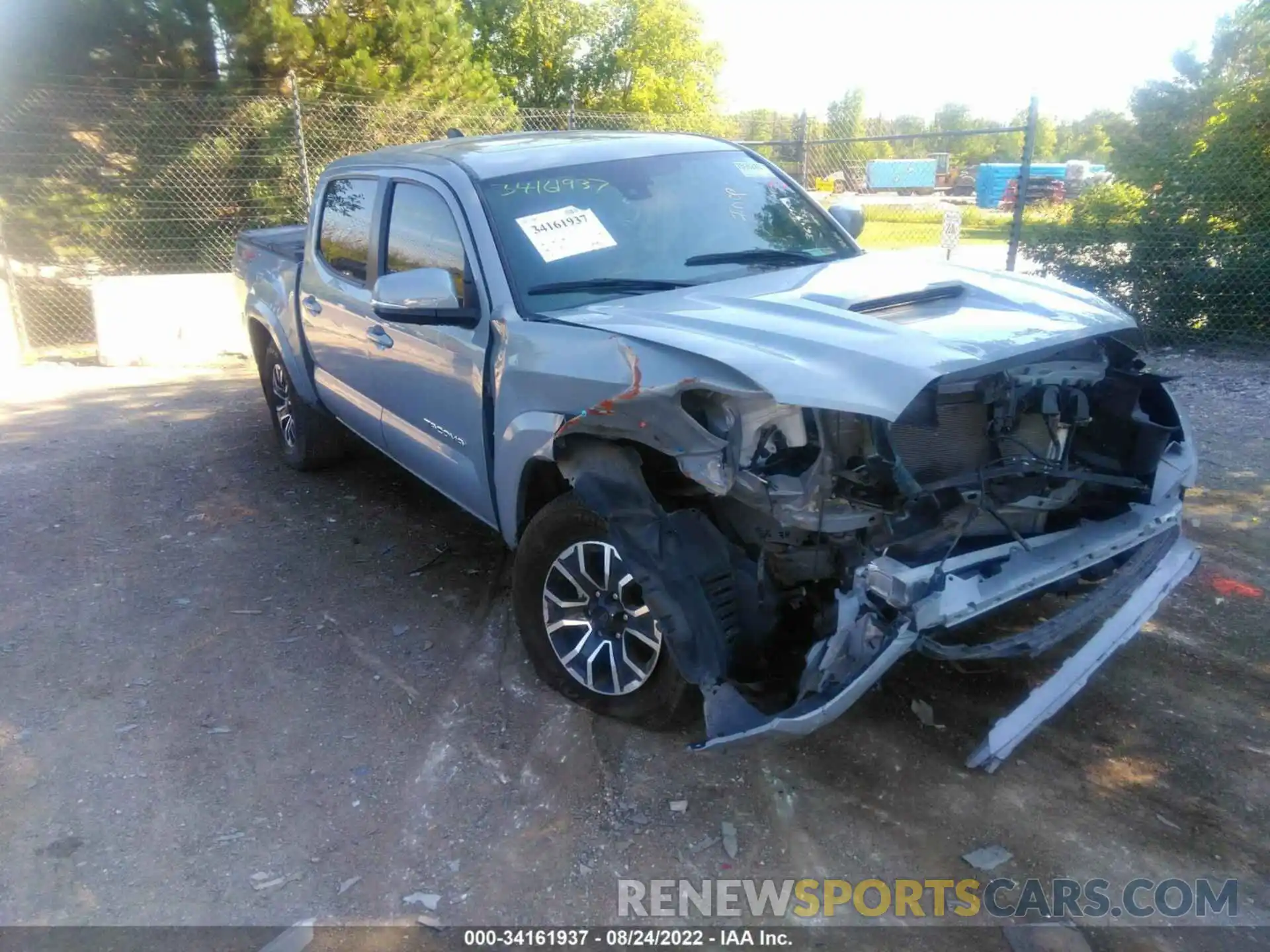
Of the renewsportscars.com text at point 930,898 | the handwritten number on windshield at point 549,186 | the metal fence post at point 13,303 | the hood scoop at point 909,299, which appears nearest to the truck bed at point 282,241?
the handwritten number on windshield at point 549,186

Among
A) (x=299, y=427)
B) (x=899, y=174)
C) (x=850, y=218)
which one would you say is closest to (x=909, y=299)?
(x=850, y=218)

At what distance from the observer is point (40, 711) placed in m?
3.82

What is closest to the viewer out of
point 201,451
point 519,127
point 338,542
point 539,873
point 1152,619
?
point 539,873

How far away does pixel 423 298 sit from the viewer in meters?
3.59

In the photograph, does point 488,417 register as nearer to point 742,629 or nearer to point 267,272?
point 742,629

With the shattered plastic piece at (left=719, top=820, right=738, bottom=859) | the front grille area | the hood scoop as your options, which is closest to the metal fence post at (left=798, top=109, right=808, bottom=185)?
the hood scoop

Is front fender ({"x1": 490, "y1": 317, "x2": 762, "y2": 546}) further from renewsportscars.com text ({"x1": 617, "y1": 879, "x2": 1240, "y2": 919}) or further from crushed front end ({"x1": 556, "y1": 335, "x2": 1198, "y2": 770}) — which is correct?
renewsportscars.com text ({"x1": 617, "y1": 879, "x2": 1240, "y2": 919})

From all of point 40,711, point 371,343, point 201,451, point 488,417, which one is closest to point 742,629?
point 488,417

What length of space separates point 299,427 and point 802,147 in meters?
7.54

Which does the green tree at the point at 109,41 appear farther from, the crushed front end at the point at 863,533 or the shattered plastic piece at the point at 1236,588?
the shattered plastic piece at the point at 1236,588

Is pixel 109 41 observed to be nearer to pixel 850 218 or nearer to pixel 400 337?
pixel 400 337

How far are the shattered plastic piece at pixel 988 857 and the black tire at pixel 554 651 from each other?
3.06 feet

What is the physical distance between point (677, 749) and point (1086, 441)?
1842mm

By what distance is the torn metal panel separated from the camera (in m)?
2.74
